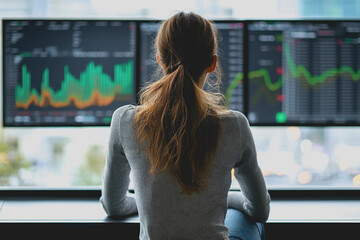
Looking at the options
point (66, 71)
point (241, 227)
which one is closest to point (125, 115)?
point (241, 227)

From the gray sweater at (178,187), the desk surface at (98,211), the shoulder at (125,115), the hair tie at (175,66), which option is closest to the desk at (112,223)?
the desk surface at (98,211)

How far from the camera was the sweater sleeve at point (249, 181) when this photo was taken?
1.23 m

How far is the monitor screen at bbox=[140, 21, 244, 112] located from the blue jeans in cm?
68

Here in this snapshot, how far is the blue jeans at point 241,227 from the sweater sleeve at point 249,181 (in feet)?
0.08

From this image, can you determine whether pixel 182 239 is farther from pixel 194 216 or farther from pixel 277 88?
pixel 277 88

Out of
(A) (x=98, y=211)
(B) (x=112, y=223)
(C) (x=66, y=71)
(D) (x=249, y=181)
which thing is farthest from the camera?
(C) (x=66, y=71)

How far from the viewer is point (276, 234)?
1.67m

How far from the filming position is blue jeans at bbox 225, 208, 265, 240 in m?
1.38

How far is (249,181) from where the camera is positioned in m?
1.32

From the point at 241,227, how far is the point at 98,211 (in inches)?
26.5

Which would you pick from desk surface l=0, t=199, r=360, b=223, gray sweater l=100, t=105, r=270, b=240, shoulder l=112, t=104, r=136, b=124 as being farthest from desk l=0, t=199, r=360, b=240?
shoulder l=112, t=104, r=136, b=124

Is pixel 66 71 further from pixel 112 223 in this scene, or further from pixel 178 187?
pixel 178 187

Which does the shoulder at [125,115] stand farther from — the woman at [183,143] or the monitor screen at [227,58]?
the monitor screen at [227,58]

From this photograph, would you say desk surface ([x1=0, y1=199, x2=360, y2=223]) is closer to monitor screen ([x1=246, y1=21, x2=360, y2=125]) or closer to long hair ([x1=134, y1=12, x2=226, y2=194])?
monitor screen ([x1=246, y1=21, x2=360, y2=125])
